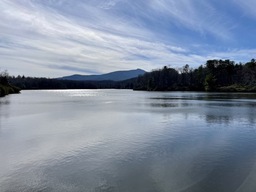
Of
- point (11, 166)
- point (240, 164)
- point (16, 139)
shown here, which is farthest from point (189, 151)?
point (16, 139)

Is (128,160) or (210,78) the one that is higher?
(210,78)

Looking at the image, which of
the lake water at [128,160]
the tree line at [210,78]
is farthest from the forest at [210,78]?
the lake water at [128,160]

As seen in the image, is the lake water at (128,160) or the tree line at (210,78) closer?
the lake water at (128,160)

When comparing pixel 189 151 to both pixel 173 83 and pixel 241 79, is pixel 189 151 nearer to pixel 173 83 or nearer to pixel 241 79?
pixel 241 79

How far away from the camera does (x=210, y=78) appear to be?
5758 inches

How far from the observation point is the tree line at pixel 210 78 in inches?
5674

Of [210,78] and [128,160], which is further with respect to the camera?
[210,78]

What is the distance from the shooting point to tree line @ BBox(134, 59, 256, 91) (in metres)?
144

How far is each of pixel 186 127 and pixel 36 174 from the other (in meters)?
15.9

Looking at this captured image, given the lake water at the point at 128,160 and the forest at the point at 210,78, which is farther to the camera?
the forest at the point at 210,78

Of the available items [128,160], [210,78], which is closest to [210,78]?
[210,78]

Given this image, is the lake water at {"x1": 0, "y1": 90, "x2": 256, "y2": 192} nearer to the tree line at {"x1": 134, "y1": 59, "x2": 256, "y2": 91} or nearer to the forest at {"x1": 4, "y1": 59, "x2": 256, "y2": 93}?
the forest at {"x1": 4, "y1": 59, "x2": 256, "y2": 93}

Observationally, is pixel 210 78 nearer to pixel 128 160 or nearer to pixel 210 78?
pixel 210 78

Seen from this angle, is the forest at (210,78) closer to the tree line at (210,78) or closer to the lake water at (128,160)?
the tree line at (210,78)
